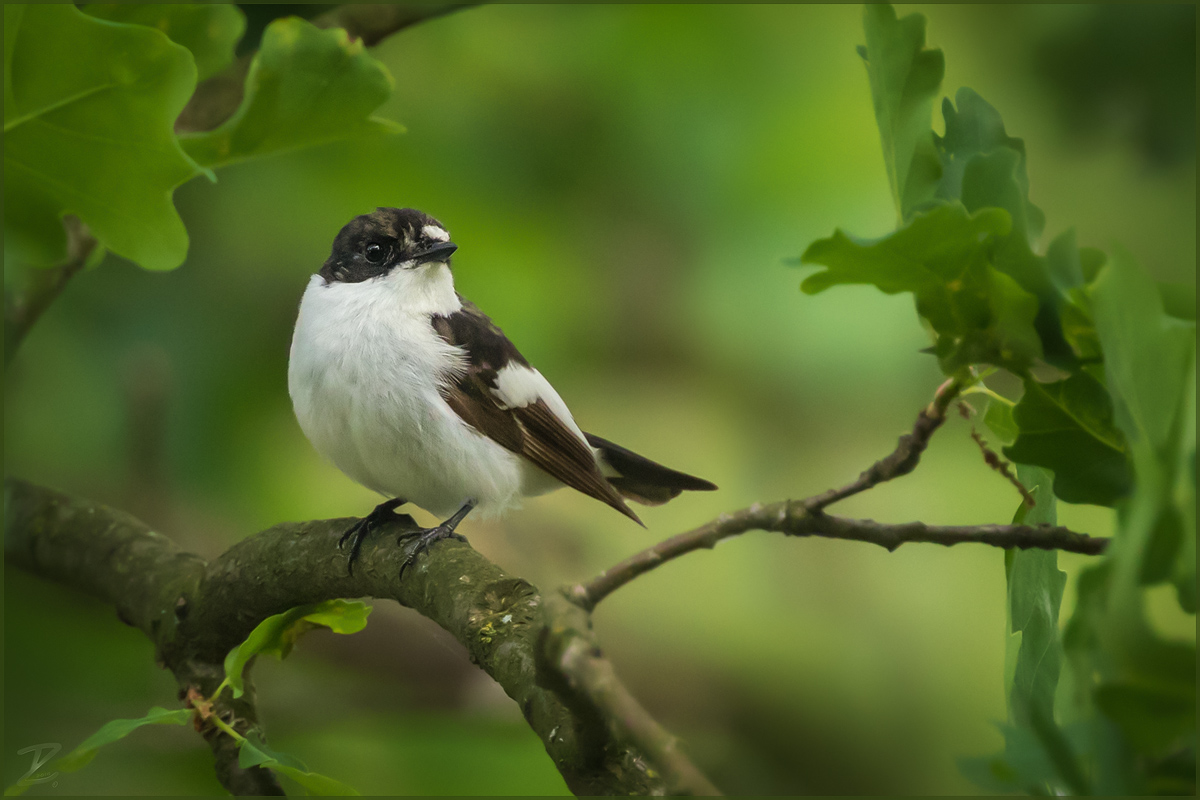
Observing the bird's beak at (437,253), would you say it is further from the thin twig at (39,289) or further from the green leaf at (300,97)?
the thin twig at (39,289)

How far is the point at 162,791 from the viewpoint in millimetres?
1203

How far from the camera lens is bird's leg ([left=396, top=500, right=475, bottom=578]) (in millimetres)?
752

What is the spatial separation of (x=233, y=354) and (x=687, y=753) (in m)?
1.34

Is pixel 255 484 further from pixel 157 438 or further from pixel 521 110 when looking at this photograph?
pixel 521 110

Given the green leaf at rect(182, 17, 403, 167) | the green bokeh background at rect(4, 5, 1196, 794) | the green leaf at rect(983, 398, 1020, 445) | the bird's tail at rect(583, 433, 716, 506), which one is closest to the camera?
the green leaf at rect(983, 398, 1020, 445)

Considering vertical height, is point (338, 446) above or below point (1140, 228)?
below

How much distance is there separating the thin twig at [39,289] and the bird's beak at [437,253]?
0.35 m

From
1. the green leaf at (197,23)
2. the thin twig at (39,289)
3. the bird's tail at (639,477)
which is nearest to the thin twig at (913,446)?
the bird's tail at (639,477)

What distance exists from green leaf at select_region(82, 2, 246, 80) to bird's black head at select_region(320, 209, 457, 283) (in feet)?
0.71

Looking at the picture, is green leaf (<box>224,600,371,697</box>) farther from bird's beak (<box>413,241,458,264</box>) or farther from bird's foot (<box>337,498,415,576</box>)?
bird's beak (<box>413,241,458,264</box>)

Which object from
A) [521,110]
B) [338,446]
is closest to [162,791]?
[338,446]

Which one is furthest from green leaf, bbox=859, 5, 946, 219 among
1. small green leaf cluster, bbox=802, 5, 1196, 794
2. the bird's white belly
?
the bird's white belly

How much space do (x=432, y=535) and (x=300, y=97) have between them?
389 millimetres

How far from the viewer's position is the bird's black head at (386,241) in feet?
3.35
